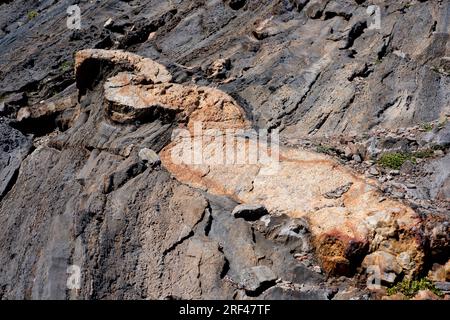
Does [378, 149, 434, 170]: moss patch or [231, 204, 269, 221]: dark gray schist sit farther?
[378, 149, 434, 170]: moss patch

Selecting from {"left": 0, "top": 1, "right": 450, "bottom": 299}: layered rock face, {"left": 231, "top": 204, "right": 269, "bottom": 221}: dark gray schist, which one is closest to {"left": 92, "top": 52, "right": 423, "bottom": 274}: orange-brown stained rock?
{"left": 0, "top": 1, "right": 450, "bottom": 299}: layered rock face

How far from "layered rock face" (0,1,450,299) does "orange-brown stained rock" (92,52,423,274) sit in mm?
33

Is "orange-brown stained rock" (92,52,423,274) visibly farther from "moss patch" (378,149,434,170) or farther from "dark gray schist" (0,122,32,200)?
"dark gray schist" (0,122,32,200)

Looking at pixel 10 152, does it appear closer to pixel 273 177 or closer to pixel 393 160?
pixel 273 177

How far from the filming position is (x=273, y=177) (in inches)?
370

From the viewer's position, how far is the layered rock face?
7688mm

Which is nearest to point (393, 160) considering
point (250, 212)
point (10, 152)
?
point (250, 212)

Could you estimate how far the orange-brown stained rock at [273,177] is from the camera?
767 centimetres

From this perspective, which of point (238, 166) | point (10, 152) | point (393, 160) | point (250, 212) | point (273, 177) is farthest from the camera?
point (10, 152)

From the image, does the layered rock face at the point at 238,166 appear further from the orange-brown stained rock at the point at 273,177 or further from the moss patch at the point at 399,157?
the moss patch at the point at 399,157

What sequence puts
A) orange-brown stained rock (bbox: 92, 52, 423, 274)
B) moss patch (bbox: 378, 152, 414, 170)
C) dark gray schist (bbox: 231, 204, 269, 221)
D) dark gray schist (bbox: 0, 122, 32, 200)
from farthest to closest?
1. dark gray schist (bbox: 0, 122, 32, 200)
2. moss patch (bbox: 378, 152, 414, 170)
3. dark gray schist (bbox: 231, 204, 269, 221)
4. orange-brown stained rock (bbox: 92, 52, 423, 274)

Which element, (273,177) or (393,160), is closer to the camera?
(273,177)

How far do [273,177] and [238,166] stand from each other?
2.64 ft
